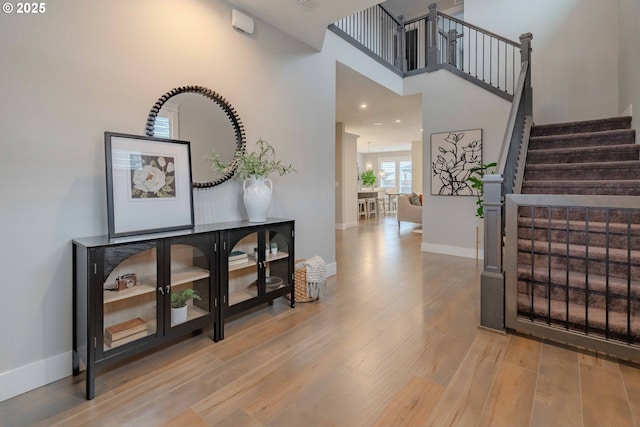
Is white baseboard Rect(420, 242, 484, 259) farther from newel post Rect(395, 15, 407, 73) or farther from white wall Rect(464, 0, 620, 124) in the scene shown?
newel post Rect(395, 15, 407, 73)

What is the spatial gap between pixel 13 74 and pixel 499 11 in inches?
258

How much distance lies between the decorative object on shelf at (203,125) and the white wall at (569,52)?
4891mm

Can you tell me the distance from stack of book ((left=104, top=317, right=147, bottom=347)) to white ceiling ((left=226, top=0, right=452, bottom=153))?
2619 millimetres

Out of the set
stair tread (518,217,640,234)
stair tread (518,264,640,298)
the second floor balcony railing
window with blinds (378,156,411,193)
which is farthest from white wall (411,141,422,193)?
stair tread (518,264,640,298)

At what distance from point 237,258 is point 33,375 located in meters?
1.35

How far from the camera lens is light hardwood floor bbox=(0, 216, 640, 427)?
60.6 inches

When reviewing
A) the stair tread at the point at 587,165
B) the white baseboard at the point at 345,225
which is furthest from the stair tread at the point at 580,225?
the white baseboard at the point at 345,225

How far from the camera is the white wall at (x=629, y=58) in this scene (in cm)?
336

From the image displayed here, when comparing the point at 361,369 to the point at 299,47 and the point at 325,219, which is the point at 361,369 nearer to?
the point at 325,219

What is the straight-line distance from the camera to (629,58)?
3670mm

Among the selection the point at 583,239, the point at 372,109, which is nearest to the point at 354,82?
the point at 372,109

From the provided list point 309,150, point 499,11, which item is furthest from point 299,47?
point 499,11

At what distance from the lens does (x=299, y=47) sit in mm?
3410

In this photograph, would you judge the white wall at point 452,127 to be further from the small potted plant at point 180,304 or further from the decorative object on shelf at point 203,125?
the small potted plant at point 180,304
